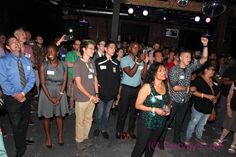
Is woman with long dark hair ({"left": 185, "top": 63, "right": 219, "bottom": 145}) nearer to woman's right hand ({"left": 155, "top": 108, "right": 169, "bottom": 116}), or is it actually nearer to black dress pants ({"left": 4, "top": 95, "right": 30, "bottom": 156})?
woman's right hand ({"left": 155, "top": 108, "right": 169, "bottom": 116})

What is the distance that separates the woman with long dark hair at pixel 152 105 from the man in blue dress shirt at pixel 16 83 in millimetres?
1715

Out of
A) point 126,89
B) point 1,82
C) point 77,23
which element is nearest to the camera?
point 1,82

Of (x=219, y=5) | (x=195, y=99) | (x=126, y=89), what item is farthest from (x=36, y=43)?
(x=219, y=5)

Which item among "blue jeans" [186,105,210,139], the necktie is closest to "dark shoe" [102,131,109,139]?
"blue jeans" [186,105,210,139]

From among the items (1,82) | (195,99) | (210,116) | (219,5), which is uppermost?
(219,5)

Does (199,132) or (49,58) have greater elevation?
(49,58)

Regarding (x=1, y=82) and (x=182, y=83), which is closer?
(x=1, y=82)

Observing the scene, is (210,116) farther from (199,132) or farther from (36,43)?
(36,43)

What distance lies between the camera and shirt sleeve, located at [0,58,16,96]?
301 centimetres

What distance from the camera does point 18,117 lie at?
3178 millimetres

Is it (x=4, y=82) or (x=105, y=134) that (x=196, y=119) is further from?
(x=4, y=82)

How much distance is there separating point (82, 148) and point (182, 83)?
2.17 m

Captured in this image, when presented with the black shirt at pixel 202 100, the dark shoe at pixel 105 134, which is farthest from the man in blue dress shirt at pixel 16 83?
the black shirt at pixel 202 100

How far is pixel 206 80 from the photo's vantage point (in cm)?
406
